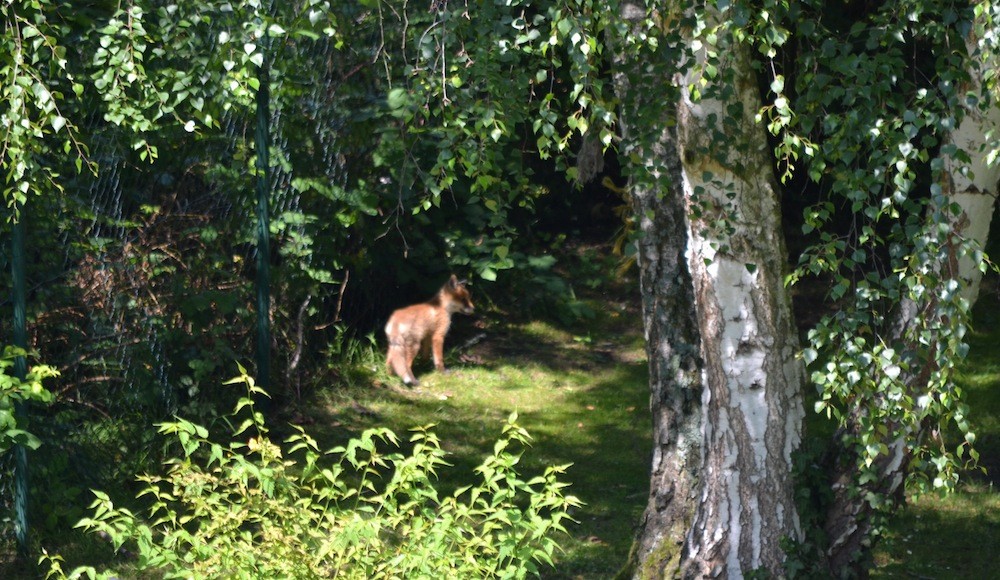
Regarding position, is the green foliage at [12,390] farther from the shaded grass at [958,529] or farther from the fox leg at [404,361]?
the fox leg at [404,361]

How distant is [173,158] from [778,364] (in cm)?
473

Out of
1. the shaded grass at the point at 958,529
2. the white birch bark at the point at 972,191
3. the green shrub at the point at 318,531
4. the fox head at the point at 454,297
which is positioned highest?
the white birch bark at the point at 972,191

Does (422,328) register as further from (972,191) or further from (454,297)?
(972,191)

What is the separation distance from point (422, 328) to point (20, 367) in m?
4.55

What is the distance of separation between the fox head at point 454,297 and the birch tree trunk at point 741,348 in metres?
5.37

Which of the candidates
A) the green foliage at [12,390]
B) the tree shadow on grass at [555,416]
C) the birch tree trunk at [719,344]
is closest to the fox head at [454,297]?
the tree shadow on grass at [555,416]

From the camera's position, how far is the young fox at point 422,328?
10336mm

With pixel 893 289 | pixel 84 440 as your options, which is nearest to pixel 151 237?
pixel 84 440

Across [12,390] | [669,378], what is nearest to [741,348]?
[669,378]

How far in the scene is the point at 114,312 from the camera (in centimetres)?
760

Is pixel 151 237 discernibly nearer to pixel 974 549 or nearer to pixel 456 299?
pixel 456 299

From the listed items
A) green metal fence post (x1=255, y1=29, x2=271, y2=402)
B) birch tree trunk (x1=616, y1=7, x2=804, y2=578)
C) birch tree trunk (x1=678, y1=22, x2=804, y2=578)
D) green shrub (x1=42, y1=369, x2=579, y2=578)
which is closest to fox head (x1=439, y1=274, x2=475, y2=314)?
green metal fence post (x1=255, y1=29, x2=271, y2=402)

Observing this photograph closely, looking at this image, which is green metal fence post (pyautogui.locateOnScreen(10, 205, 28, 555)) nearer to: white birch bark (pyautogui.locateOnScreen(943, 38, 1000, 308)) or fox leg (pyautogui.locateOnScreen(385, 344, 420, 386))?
fox leg (pyautogui.locateOnScreen(385, 344, 420, 386))

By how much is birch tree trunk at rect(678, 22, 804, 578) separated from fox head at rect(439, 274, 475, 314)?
→ 537 cm
